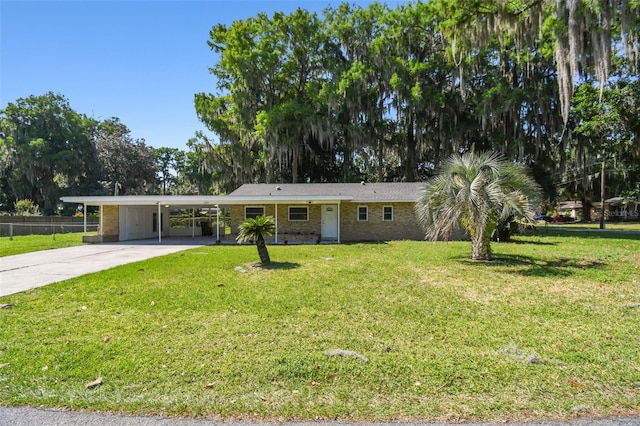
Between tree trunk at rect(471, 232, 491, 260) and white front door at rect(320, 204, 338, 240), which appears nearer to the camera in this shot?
tree trunk at rect(471, 232, 491, 260)

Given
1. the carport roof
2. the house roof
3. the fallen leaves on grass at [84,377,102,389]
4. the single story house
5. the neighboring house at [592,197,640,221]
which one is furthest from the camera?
the neighboring house at [592,197,640,221]

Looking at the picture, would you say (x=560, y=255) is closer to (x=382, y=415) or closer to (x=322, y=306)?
(x=322, y=306)

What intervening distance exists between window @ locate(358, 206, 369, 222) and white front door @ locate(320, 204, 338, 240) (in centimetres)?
118

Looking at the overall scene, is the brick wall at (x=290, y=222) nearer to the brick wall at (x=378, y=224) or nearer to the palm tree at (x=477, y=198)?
the brick wall at (x=378, y=224)

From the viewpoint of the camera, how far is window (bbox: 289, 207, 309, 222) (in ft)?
59.2

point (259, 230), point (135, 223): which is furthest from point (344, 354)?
point (135, 223)

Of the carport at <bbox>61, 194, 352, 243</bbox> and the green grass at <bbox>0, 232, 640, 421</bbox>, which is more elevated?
the carport at <bbox>61, 194, 352, 243</bbox>

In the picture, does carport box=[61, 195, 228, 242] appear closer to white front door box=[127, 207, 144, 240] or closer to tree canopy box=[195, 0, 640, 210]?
white front door box=[127, 207, 144, 240]

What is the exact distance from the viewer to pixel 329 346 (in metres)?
4.27

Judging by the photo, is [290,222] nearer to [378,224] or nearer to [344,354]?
[378,224]

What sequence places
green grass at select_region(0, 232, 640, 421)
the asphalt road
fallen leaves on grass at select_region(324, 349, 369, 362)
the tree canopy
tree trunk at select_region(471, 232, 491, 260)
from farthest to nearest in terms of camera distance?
the tree canopy → tree trunk at select_region(471, 232, 491, 260) → fallen leaves on grass at select_region(324, 349, 369, 362) → green grass at select_region(0, 232, 640, 421) → the asphalt road

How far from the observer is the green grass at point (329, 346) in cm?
310

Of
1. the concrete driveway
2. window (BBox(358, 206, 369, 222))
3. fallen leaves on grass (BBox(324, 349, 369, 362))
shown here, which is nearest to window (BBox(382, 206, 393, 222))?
window (BBox(358, 206, 369, 222))

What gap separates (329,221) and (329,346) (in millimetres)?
13733
